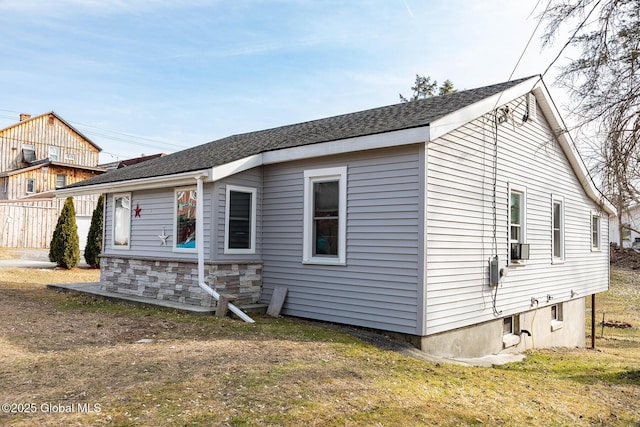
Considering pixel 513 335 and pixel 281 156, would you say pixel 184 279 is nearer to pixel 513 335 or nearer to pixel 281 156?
pixel 281 156

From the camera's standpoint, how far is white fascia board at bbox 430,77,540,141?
278 inches

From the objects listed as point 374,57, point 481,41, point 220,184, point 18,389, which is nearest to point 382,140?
point 481,41

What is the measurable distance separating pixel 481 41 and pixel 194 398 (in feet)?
20.2

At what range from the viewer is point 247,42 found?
631 inches

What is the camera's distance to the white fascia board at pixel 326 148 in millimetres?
6988

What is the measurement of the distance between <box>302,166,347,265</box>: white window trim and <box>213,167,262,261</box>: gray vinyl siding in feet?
3.88

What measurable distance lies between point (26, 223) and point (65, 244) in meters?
7.27

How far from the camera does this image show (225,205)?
28.6ft

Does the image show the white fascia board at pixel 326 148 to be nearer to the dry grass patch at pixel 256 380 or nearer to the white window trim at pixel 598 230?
the dry grass patch at pixel 256 380

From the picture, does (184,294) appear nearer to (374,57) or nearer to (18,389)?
(18,389)

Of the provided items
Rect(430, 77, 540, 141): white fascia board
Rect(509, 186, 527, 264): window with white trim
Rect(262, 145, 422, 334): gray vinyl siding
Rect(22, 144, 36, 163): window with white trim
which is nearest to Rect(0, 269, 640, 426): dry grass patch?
Rect(262, 145, 422, 334): gray vinyl siding

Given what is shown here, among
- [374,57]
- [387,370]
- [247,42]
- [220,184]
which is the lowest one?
[387,370]

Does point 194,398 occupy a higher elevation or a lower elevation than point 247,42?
lower

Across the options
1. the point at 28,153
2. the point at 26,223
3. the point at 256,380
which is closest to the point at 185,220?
the point at 256,380
